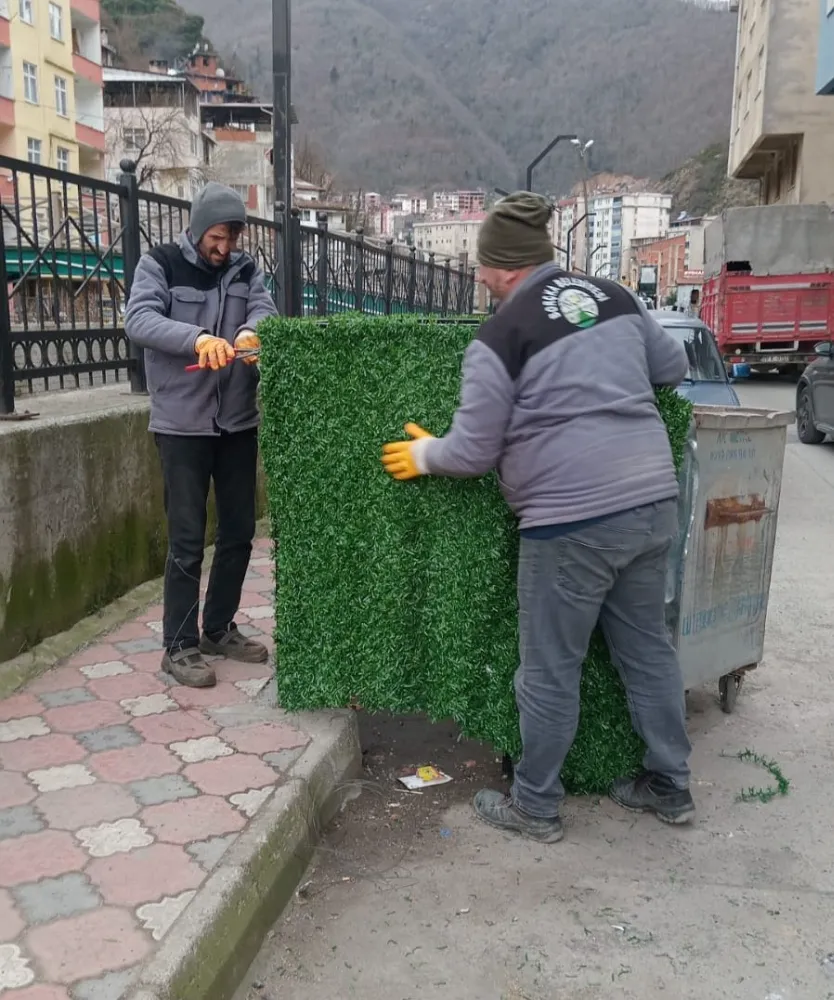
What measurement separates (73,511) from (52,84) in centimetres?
4323

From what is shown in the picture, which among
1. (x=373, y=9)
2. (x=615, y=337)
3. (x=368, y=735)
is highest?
(x=373, y=9)

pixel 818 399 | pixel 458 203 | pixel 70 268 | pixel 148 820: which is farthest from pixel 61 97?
pixel 458 203

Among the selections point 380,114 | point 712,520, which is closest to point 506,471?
point 712,520

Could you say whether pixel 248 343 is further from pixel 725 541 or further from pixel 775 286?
pixel 775 286

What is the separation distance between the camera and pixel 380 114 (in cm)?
13262

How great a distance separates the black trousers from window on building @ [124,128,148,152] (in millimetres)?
64082

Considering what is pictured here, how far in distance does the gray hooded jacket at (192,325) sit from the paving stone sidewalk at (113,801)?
3.62ft

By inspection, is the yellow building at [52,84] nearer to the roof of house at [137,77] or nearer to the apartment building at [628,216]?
the roof of house at [137,77]

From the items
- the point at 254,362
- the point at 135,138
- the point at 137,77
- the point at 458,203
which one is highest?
the point at 137,77

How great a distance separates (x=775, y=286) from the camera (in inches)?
805

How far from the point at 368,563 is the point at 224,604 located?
1.10 m

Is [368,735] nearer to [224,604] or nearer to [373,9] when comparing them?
[224,604]

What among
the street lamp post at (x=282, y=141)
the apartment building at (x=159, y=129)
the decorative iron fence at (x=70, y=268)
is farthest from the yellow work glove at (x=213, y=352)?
the apartment building at (x=159, y=129)

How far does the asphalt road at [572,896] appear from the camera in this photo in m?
2.48
